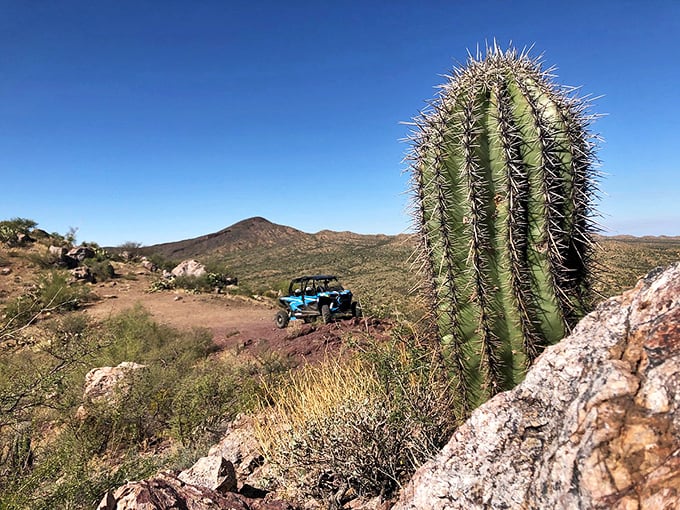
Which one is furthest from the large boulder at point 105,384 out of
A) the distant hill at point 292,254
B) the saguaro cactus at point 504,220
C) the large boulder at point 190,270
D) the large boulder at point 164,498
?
the large boulder at point 190,270

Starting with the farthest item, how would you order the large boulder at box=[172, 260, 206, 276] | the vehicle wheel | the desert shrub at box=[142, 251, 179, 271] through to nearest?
1. the desert shrub at box=[142, 251, 179, 271]
2. the large boulder at box=[172, 260, 206, 276]
3. the vehicle wheel

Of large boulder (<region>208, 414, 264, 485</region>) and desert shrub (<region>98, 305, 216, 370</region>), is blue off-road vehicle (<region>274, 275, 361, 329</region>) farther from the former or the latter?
large boulder (<region>208, 414, 264, 485</region>)

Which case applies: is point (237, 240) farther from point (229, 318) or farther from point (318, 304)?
point (318, 304)

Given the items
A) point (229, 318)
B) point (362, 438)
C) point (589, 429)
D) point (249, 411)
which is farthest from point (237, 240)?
point (589, 429)

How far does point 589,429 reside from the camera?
1.15 metres

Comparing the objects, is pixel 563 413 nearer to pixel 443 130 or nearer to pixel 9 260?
pixel 443 130

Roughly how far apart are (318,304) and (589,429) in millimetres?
12762

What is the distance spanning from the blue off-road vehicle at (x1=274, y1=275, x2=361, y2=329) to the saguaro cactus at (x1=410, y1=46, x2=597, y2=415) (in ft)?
34.1

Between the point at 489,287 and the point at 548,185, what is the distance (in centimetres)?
83

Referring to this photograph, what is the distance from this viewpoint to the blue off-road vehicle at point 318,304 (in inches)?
538

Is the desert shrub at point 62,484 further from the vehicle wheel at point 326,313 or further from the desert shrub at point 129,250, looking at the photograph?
the desert shrub at point 129,250

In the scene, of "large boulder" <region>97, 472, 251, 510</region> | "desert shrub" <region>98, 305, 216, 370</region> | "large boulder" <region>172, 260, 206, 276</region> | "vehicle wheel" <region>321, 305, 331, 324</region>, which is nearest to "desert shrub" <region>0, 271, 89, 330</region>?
"desert shrub" <region>98, 305, 216, 370</region>

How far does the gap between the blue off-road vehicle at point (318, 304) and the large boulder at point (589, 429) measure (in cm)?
1176

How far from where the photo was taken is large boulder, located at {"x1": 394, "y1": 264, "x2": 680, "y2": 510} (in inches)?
40.4
